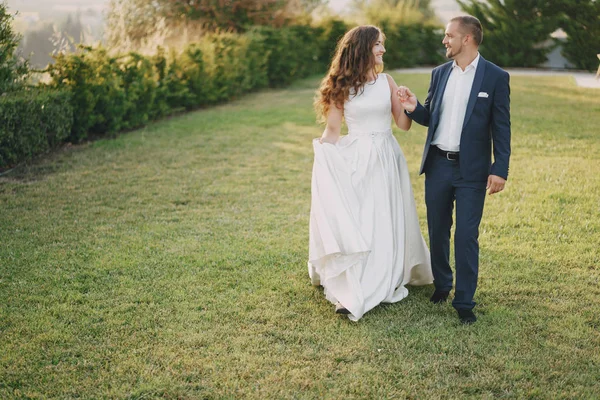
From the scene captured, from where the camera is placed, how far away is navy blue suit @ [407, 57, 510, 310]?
405 centimetres

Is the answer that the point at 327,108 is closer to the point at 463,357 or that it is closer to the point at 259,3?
the point at 463,357

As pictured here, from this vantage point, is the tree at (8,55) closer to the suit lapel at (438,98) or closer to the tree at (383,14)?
the suit lapel at (438,98)

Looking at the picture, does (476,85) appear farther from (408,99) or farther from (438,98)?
(408,99)

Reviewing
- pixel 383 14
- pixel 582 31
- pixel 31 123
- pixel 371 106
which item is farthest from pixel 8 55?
pixel 582 31

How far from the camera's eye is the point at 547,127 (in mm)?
11141

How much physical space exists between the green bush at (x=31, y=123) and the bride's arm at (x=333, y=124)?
5342 mm

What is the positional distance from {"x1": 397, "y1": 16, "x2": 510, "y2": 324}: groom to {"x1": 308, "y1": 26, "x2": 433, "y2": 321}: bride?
28cm

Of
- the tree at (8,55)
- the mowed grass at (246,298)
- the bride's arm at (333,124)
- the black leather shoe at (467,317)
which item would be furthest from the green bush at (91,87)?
the black leather shoe at (467,317)

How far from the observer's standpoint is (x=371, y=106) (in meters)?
4.55

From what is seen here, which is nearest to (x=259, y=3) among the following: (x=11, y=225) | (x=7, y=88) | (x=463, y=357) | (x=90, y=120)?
(x=90, y=120)

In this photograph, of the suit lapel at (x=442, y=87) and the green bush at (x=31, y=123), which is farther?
the green bush at (x=31, y=123)

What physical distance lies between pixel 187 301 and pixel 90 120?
671cm

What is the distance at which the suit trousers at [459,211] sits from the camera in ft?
13.7

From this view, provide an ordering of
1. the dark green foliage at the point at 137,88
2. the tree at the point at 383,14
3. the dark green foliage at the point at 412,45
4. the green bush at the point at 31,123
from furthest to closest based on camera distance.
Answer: the tree at the point at 383,14, the dark green foliage at the point at 412,45, the dark green foliage at the point at 137,88, the green bush at the point at 31,123
